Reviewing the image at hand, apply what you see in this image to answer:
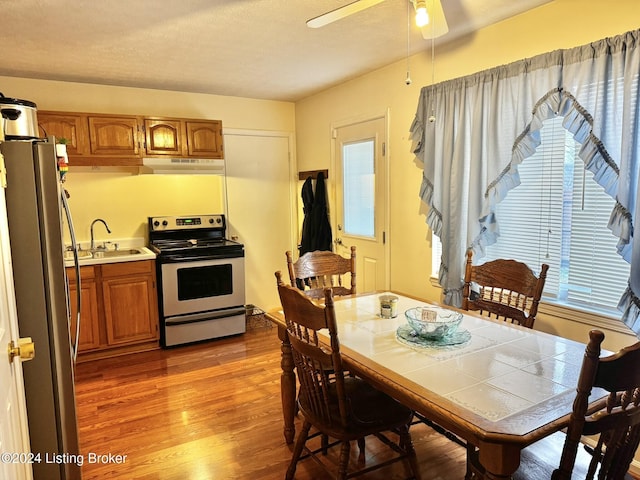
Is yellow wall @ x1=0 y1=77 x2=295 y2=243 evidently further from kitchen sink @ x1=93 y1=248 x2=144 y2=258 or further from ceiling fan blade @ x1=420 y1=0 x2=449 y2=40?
ceiling fan blade @ x1=420 y1=0 x2=449 y2=40

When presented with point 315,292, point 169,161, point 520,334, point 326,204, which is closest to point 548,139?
point 520,334

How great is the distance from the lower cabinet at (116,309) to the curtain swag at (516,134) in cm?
255

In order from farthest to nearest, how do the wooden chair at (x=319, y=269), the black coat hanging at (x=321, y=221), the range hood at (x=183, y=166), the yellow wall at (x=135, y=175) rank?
1. the black coat hanging at (x=321, y=221)
2. the range hood at (x=183, y=166)
3. the yellow wall at (x=135, y=175)
4. the wooden chair at (x=319, y=269)

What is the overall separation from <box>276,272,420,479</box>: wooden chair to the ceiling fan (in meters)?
1.17

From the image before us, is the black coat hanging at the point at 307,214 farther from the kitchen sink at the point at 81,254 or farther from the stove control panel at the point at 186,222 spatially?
the kitchen sink at the point at 81,254

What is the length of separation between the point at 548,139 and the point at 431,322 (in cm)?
137

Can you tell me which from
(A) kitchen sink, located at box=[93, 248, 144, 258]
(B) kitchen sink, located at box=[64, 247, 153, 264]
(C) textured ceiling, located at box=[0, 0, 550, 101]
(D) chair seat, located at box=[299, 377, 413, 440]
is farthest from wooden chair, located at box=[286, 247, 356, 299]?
(A) kitchen sink, located at box=[93, 248, 144, 258]

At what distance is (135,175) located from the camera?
4.14 metres

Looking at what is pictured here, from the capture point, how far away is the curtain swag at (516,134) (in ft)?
6.49

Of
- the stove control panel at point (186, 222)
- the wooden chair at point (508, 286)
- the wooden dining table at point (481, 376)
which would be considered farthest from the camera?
the stove control panel at point (186, 222)

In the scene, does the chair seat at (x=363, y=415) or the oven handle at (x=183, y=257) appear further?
the oven handle at (x=183, y=257)

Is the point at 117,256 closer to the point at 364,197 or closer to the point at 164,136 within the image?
the point at 164,136

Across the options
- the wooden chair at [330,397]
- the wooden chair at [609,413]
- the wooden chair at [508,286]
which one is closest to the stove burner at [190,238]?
the wooden chair at [330,397]

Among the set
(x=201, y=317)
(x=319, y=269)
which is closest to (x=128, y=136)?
(x=201, y=317)
